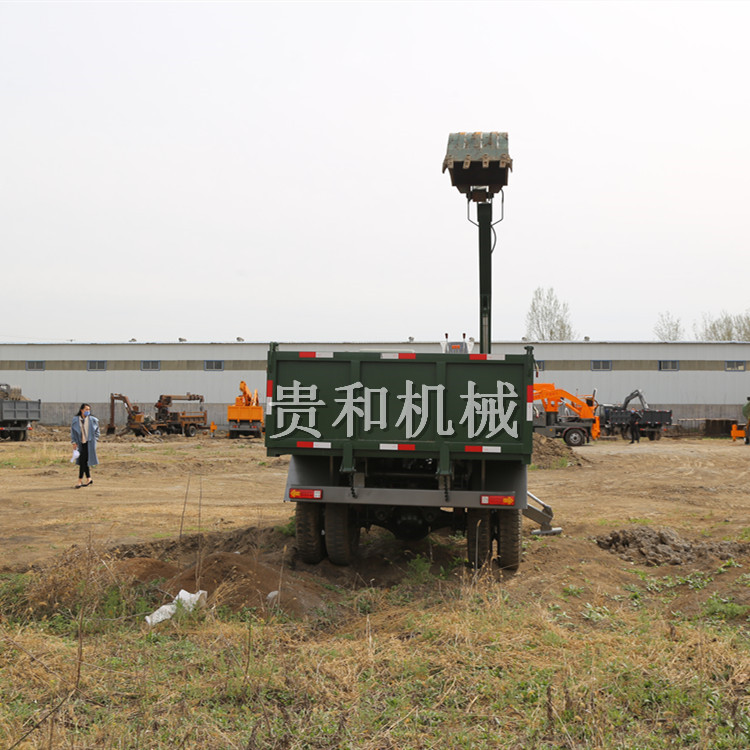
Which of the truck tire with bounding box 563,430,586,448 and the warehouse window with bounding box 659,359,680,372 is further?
the warehouse window with bounding box 659,359,680,372

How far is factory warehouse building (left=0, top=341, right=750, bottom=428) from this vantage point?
46062mm

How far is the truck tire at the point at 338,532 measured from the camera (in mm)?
7633

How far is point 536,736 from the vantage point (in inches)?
144

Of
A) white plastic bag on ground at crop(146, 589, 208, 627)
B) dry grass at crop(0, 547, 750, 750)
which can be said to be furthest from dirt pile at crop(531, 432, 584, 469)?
white plastic bag on ground at crop(146, 589, 208, 627)

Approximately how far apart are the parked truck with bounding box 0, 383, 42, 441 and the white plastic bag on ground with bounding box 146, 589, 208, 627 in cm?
3096

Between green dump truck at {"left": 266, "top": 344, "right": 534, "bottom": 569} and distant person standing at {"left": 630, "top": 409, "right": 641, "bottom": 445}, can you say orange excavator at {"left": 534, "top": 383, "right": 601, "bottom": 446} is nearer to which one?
distant person standing at {"left": 630, "top": 409, "right": 641, "bottom": 445}

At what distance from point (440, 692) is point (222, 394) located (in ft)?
148

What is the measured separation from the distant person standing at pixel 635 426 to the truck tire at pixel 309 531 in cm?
2875

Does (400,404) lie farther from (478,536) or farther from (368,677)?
(368,677)

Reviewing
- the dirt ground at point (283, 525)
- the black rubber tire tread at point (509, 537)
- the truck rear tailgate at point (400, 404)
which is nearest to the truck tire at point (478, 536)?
the black rubber tire tread at point (509, 537)

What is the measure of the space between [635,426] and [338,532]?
2959cm

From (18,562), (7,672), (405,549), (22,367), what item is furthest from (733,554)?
(22,367)

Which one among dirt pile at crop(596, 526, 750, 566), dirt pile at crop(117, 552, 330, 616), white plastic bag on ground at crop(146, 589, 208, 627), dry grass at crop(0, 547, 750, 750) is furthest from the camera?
dirt pile at crop(596, 526, 750, 566)

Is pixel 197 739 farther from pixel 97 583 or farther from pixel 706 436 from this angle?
pixel 706 436
